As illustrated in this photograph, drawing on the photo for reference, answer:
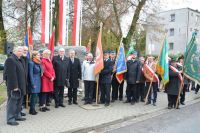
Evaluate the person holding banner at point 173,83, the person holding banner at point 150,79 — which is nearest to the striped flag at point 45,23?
the person holding banner at point 150,79

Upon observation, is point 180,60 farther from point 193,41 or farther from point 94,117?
point 94,117

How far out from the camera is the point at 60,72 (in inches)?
354

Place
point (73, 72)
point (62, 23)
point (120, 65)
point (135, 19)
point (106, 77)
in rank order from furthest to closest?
point (135, 19), point (62, 23), point (120, 65), point (106, 77), point (73, 72)

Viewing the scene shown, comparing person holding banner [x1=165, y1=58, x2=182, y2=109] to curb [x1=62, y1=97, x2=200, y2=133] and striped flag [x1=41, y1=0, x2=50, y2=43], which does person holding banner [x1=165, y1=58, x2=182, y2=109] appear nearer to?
curb [x1=62, y1=97, x2=200, y2=133]

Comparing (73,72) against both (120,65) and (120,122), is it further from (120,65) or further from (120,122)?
(120,122)

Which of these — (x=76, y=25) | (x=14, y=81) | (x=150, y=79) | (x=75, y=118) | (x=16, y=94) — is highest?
(x=76, y=25)

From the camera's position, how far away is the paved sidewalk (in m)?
6.81

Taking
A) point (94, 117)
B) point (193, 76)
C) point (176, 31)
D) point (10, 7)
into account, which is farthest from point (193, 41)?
point (176, 31)

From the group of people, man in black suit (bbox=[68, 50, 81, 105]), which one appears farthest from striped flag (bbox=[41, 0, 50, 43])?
man in black suit (bbox=[68, 50, 81, 105])

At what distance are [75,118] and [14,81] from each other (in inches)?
81.6

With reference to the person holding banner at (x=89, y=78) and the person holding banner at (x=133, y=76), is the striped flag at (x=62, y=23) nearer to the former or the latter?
the person holding banner at (x=89, y=78)

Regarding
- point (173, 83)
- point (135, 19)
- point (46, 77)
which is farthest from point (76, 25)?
point (135, 19)

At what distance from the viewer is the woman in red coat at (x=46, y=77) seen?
8516mm

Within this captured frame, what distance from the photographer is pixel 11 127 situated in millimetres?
6789
